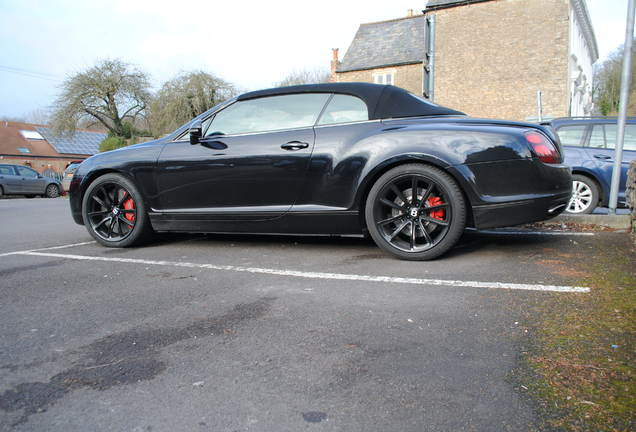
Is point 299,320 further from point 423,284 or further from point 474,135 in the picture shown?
point 474,135

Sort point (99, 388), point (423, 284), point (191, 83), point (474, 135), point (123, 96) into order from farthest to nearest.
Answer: point (123, 96) → point (191, 83) → point (474, 135) → point (423, 284) → point (99, 388)

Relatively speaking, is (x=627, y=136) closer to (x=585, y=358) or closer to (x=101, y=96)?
(x=585, y=358)

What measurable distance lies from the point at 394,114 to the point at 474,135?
776 millimetres

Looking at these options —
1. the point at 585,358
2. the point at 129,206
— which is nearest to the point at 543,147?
the point at 585,358

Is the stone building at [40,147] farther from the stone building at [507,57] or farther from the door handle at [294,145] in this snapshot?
the door handle at [294,145]

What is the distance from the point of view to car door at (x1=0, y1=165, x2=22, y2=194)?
20.1 metres

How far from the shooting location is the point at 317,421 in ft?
5.21

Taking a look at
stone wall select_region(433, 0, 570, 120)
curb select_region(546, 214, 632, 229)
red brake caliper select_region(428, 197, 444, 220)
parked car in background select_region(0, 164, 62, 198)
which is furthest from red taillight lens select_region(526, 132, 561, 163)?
stone wall select_region(433, 0, 570, 120)

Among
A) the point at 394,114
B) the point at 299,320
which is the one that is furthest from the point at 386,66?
the point at 299,320

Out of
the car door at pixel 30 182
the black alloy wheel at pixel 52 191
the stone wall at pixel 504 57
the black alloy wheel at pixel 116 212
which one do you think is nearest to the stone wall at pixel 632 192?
the black alloy wheel at pixel 116 212

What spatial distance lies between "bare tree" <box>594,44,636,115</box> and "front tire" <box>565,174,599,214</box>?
4613cm

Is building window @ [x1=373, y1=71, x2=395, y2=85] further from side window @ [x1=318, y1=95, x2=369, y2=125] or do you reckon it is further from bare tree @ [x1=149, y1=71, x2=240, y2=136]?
side window @ [x1=318, y1=95, x2=369, y2=125]

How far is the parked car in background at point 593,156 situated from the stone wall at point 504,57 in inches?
804

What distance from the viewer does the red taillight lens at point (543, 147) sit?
12.0 ft
